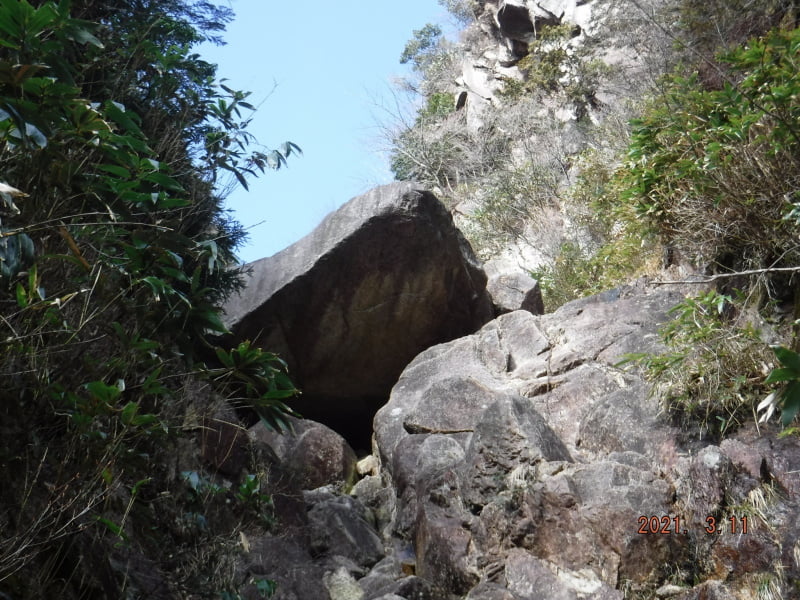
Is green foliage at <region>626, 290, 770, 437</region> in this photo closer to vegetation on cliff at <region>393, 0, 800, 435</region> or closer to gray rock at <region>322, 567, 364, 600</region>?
vegetation on cliff at <region>393, 0, 800, 435</region>

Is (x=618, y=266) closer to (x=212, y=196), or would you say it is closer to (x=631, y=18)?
(x=212, y=196)

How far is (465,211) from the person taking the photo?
16.5 m

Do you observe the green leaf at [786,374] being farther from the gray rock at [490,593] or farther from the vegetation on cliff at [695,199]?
the gray rock at [490,593]

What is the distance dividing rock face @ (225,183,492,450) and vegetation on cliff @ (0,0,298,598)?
13.6ft

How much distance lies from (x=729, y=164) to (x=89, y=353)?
5.03 meters

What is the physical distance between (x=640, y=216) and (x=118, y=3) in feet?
16.5

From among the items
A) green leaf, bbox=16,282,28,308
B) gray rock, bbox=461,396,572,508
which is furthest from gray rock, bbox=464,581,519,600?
green leaf, bbox=16,282,28,308

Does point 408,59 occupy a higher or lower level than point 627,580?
higher

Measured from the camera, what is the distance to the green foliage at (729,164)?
5.48m

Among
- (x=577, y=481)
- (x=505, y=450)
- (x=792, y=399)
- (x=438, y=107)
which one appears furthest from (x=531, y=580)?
(x=438, y=107)

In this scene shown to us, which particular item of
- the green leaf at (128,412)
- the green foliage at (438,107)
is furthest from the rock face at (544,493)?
the green foliage at (438,107)

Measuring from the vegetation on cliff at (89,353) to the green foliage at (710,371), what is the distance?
328cm

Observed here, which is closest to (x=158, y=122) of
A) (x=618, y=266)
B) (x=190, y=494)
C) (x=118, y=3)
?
(x=118, y=3)

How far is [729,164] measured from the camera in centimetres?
603
